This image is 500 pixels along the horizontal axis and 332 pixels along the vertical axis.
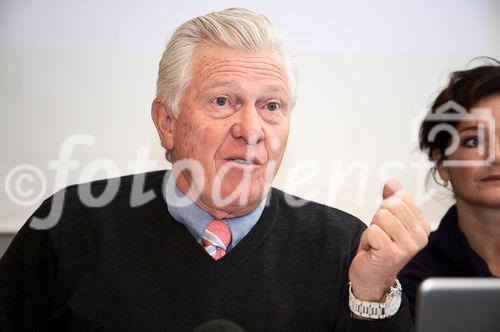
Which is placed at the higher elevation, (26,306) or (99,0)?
(99,0)

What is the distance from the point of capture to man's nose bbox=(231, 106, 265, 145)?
144 cm

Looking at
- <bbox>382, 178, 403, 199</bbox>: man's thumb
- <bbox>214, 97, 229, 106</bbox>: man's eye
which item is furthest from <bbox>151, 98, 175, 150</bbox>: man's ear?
<bbox>382, 178, 403, 199</bbox>: man's thumb

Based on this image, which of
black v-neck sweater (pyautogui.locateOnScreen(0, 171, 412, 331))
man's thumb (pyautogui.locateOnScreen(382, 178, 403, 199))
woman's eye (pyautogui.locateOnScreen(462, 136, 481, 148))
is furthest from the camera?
woman's eye (pyautogui.locateOnScreen(462, 136, 481, 148))

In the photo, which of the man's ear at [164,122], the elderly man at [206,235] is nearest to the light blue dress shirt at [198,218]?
the elderly man at [206,235]

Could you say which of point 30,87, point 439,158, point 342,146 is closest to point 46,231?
point 30,87

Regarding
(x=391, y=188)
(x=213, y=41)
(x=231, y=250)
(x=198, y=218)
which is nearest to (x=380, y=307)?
(x=391, y=188)

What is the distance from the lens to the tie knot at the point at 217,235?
146 cm

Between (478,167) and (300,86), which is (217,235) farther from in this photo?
(478,167)

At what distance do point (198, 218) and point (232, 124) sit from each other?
0.76ft

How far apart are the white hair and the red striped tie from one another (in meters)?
0.28

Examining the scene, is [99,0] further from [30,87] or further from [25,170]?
[25,170]

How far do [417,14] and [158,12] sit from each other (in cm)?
67

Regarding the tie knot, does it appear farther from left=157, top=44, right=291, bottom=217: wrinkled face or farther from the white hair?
the white hair

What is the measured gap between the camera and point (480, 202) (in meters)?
1.60
